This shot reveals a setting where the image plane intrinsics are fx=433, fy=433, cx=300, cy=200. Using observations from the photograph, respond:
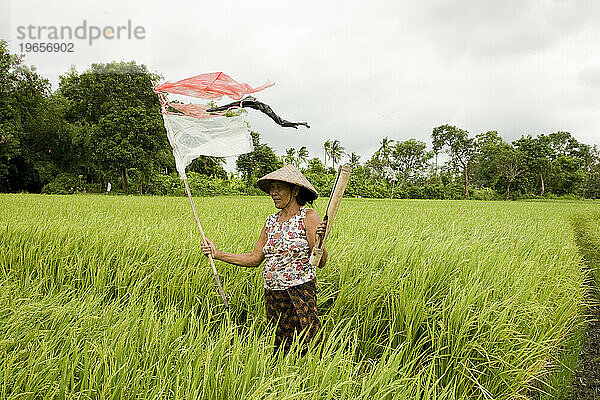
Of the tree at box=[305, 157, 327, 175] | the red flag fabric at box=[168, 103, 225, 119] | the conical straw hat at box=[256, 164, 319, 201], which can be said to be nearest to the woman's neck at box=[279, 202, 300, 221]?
the conical straw hat at box=[256, 164, 319, 201]

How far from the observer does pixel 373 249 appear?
12.4ft

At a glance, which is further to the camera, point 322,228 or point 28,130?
point 28,130

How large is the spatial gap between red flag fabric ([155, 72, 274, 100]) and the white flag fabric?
9.1 inches

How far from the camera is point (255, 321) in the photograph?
244 centimetres

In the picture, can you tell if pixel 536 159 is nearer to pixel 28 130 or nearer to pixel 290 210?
pixel 28 130

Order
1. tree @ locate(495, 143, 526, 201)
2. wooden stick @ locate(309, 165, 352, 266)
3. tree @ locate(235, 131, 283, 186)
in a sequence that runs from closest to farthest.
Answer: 1. wooden stick @ locate(309, 165, 352, 266)
2. tree @ locate(235, 131, 283, 186)
3. tree @ locate(495, 143, 526, 201)

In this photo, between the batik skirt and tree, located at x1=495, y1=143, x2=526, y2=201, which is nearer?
the batik skirt

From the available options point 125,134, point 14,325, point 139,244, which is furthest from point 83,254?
point 125,134

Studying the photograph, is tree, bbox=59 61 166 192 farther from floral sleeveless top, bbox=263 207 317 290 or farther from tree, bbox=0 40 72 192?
floral sleeveless top, bbox=263 207 317 290

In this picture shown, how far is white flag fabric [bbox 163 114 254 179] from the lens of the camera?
2.81 meters

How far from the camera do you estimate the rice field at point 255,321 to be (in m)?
1.50

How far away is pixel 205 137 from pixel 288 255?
1.02 meters

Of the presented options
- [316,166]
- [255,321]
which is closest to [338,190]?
[255,321]

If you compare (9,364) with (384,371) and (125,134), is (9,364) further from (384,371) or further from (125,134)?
(125,134)
